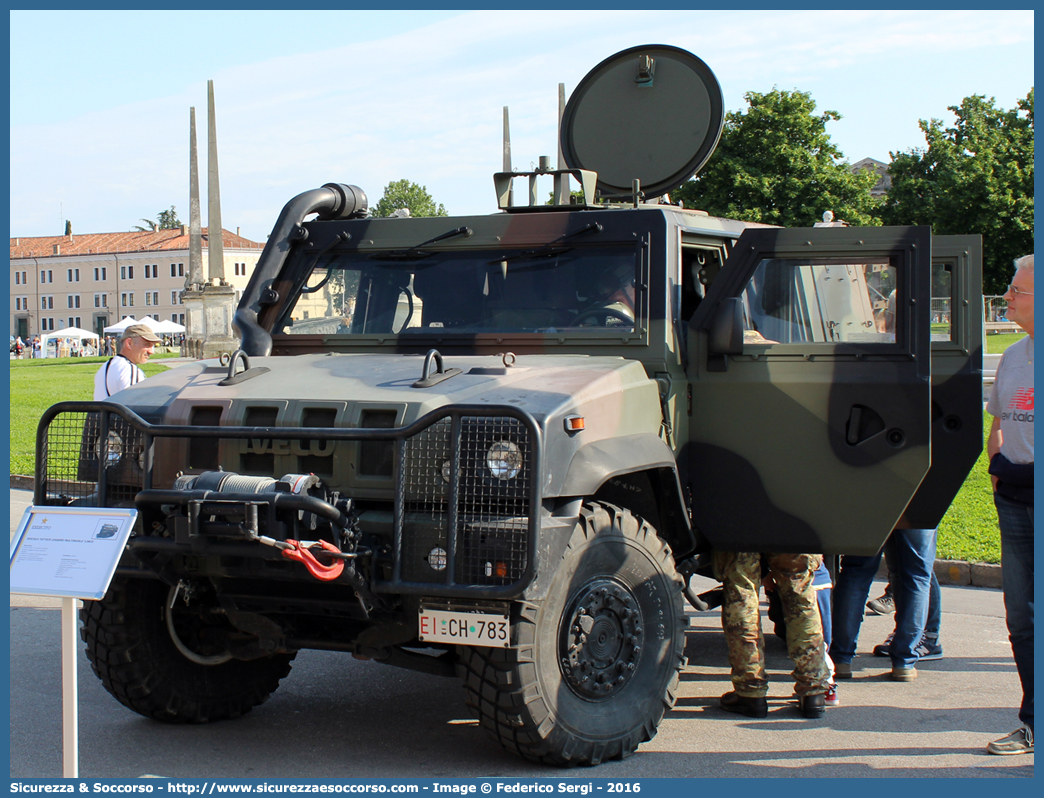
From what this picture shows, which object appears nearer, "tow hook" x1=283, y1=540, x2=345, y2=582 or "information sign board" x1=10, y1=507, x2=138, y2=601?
"information sign board" x1=10, y1=507, x2=138, y2=601

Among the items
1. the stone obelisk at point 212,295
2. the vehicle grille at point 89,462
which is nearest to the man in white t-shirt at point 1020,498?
the vehicle grille at point 89,462

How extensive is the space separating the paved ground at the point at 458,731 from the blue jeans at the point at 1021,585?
376mm

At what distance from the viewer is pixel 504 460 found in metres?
4.09

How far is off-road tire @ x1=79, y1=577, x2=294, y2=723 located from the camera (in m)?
4.89

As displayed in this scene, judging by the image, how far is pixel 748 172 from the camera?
36.0m

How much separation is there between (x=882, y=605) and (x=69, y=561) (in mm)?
5094

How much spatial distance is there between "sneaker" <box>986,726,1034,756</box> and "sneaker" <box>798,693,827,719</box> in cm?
76

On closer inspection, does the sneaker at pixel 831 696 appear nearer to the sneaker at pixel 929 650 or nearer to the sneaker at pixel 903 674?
the sneaker at pixel 903 674

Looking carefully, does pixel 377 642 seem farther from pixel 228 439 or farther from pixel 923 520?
pixel 923 520

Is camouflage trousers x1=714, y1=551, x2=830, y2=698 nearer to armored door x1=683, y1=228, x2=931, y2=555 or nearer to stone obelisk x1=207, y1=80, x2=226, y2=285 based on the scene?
armored door x1=683, y1=228, x2=931, y2=555

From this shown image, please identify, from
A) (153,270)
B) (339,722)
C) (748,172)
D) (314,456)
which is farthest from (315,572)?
(153,270)

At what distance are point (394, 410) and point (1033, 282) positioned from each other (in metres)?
2.54

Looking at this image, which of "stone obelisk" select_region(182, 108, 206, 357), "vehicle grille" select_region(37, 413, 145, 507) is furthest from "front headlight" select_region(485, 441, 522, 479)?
"stone obelisk" select_region(182, 108, 206, 357)

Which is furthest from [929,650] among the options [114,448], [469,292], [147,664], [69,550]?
[69,550]
